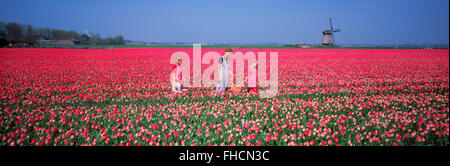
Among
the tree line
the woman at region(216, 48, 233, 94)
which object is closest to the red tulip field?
the woman at region(216, 48, 233, 94)

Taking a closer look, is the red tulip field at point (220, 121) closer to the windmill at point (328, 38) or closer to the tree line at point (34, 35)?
the tree line at point (34, 35)

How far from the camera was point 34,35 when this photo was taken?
8462 centimetres

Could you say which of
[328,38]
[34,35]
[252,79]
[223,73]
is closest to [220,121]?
[223,73]

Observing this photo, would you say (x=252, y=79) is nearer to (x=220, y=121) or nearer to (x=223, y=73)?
(x=223, y=73)

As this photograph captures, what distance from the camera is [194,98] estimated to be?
7.79 meters

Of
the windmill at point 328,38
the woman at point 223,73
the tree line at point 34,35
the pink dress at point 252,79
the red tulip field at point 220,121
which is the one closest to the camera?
the red tulip field at point 220,121

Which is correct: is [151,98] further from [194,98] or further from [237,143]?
[237,143]

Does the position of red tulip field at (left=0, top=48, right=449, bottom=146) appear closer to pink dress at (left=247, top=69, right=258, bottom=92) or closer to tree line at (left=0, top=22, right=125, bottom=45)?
pink dress at (left=247, top=69, right=258, bottom=92)

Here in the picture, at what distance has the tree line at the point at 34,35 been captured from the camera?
49194 millimetres

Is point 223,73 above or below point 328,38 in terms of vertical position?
below

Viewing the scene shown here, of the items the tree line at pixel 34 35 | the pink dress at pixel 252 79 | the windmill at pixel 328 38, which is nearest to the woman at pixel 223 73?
the pink dress at pixel 252 79

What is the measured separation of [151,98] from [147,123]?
237 centimetres
